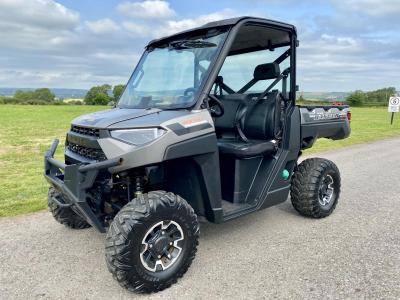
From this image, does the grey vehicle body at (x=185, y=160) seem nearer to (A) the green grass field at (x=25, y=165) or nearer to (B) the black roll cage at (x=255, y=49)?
(B) the black roll cage at (x=255, y=49)

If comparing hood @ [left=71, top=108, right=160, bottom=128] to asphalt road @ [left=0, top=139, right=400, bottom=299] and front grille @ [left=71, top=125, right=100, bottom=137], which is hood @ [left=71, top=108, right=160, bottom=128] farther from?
asphalt road @ [left=0, top=139, right=400, bottom=299]

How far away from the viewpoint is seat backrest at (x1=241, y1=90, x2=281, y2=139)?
4.59 m

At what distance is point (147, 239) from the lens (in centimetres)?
339

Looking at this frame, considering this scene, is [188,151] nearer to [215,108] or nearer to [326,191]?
[215,108]

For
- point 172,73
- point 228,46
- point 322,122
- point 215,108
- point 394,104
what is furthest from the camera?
point 394,104

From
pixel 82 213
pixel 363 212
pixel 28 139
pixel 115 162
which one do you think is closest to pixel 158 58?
pixel 115 162

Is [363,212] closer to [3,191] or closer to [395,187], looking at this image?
[395,187]

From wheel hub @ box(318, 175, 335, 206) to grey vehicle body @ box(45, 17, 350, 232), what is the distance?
62cm

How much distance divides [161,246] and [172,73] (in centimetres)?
183

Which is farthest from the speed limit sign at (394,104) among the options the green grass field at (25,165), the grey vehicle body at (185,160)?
the grey vehicle body at (185,160)

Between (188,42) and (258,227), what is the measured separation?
2.37 metres

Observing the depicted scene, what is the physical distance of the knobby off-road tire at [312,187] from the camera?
4.95 metres

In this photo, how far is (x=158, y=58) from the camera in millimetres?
4430

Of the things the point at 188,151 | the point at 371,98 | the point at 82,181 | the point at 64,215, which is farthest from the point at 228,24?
the point at 371,98
